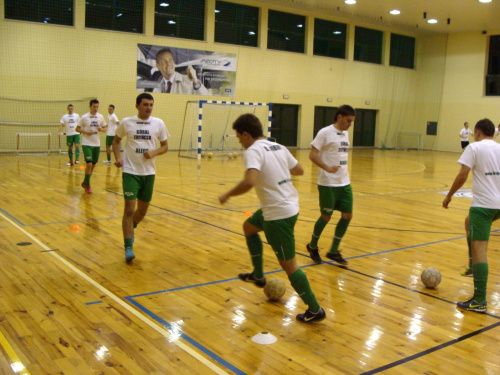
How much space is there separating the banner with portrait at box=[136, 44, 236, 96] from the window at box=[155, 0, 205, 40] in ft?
2.59

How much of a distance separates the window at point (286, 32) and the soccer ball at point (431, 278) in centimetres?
2271

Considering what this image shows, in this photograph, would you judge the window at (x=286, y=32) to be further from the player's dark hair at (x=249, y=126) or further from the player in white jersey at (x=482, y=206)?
the player's dark hair at (x=249, y=126)

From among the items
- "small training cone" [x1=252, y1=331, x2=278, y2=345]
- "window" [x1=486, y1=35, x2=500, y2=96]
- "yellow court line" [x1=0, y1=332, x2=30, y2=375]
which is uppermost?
"window" [x1=486, y1=35, x2=500, y2=96]

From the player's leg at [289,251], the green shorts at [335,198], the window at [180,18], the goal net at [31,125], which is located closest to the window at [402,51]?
the window at [180,18]

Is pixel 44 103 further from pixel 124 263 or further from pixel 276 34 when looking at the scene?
pixel 124 263

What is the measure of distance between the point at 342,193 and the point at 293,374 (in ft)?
10.2

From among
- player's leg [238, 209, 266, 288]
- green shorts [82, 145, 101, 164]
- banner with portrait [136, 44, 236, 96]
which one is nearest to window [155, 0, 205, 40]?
banner with portrait [136, 44, 236, 96]

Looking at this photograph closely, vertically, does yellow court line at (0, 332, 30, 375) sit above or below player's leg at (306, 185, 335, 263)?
below

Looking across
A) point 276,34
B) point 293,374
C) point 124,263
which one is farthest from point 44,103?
point 293,374

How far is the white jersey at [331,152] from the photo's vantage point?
618cm

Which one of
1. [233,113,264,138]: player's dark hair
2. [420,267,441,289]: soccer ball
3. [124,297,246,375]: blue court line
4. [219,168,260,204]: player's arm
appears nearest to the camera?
[124,297,246,375]: blue court line

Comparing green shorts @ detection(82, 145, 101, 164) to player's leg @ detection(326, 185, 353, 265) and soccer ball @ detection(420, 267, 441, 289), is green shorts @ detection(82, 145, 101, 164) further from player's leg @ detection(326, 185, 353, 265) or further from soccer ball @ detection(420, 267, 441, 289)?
soccer ball @ detection(420, 267, 441, 289)

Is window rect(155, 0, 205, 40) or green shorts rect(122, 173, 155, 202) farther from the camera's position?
window rect(155, 0, 205, 40)

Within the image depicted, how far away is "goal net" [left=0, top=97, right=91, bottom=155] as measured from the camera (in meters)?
19.9
